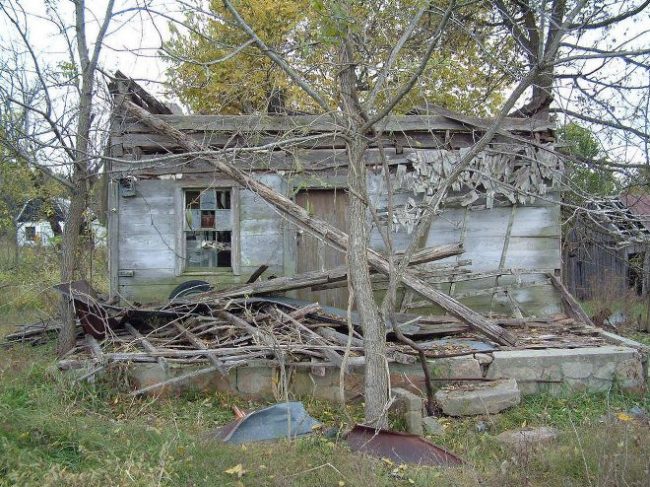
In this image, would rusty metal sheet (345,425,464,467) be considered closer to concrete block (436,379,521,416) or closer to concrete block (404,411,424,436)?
concrete block (404,411,424,436)

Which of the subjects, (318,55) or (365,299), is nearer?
(365,299)

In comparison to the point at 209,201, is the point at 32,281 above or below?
below

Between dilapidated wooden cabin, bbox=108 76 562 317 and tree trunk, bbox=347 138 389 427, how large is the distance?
4.46 meters

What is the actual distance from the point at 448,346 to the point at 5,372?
16.9ft

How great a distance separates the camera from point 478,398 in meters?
6.71

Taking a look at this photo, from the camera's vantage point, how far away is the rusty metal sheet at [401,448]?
520 cm

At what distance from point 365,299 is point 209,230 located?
213 inches

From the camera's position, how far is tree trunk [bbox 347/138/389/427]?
559 cm

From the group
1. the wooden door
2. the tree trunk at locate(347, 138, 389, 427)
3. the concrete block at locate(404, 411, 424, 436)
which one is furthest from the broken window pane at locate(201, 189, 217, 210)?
the concrete block at locate(404, 411, 424, 436)

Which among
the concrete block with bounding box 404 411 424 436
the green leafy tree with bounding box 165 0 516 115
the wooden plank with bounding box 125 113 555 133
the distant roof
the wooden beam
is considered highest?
the green leafy tree with bounding box 165 0 516 115

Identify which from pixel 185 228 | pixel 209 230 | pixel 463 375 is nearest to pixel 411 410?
pixel 463 375

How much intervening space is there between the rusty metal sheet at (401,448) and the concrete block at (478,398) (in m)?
1.42

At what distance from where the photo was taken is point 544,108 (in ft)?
35.9

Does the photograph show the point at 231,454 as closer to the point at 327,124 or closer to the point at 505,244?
the point at 327,124
